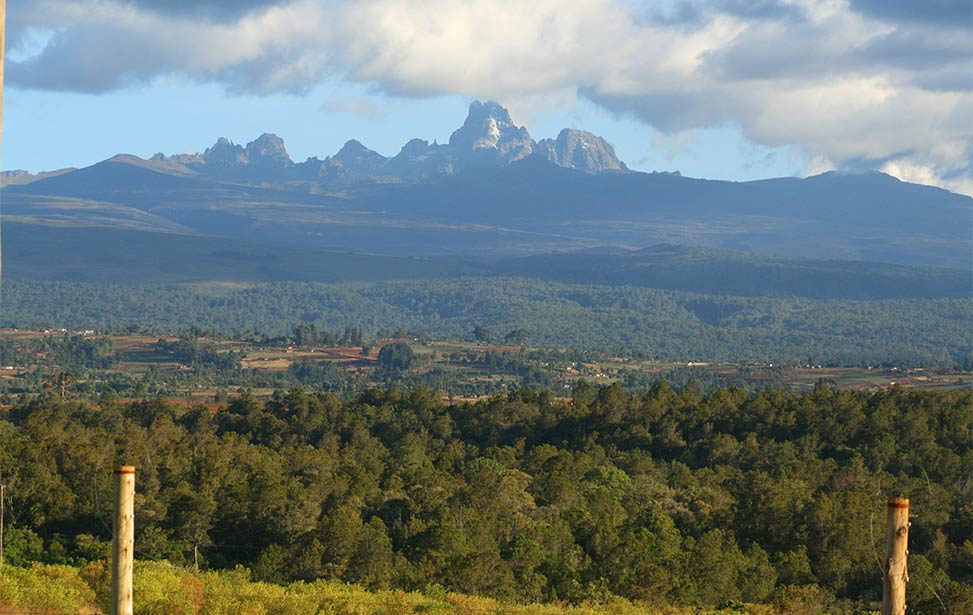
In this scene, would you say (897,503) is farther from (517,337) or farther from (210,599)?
(517,337)

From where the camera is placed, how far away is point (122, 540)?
14.5 m

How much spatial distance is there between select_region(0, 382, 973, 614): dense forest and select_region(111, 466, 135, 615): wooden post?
11.2 metres

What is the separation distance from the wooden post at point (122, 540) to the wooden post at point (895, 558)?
23.8ft

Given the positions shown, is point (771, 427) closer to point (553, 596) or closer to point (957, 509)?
point (957, 509)

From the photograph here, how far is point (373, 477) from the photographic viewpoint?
42.7 m

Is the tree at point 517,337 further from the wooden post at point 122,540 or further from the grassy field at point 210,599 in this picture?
the wooden post at point 122,540

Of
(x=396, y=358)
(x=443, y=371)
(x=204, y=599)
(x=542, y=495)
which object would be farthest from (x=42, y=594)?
(x=396, y=358)

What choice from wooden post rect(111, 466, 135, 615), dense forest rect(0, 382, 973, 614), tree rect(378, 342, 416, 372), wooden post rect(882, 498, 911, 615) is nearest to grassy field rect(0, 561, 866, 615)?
dense forest rect(0, 382, 973, 614)

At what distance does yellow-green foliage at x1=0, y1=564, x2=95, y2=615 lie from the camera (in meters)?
21.1

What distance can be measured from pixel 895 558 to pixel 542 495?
27.7 m

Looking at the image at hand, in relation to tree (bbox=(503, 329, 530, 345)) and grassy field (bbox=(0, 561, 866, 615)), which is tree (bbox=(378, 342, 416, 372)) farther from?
grassy field (bbox=(0, 561, 866, 615))

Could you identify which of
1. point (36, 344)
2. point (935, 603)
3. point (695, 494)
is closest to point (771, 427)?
point (695, 494)

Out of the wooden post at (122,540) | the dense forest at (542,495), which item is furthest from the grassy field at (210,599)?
the wooden post at (122,540)

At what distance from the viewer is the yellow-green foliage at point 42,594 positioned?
69.4 ft
